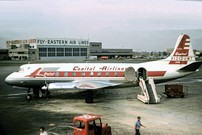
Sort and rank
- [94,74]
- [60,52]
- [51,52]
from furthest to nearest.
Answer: [60,52]
[51,52]
[94,74]

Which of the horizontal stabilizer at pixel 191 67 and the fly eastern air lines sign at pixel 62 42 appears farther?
the fly eastern air lines sign at pixel 62 42

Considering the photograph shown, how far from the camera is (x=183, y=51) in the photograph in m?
41.3

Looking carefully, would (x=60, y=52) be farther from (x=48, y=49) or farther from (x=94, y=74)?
(x=94, y=74)

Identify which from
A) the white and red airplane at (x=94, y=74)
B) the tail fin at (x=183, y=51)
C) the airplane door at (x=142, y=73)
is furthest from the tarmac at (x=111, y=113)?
the tail fin at (x=183, y=51)

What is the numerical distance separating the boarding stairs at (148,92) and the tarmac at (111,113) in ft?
2.66

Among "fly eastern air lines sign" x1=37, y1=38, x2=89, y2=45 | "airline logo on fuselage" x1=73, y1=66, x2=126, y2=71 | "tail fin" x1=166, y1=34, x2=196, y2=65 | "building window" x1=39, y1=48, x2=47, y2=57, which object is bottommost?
"airline logo on fuselage" x1=73, y1=66, x2=126, y2=71

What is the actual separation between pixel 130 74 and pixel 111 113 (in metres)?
10.0

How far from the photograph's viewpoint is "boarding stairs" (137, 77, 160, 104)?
35.0 meters

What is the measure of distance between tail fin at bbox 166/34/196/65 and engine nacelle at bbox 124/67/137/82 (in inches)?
267

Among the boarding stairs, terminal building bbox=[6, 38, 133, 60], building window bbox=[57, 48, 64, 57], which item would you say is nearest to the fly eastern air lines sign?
terminal building bbox=[6, 38, 133, 60]

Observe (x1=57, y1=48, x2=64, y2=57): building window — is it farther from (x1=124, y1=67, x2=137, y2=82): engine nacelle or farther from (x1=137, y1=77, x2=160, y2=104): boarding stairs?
(x1=137, y1=77, x2=160, y2=104): boarding stairs

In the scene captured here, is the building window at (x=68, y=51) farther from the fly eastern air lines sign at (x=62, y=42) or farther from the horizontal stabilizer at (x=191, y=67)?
the horizontal stabilizer at (x=191, y=67)

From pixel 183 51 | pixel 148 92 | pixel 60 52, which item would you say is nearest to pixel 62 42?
pixel 60 52

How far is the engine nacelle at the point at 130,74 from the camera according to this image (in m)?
38.2
